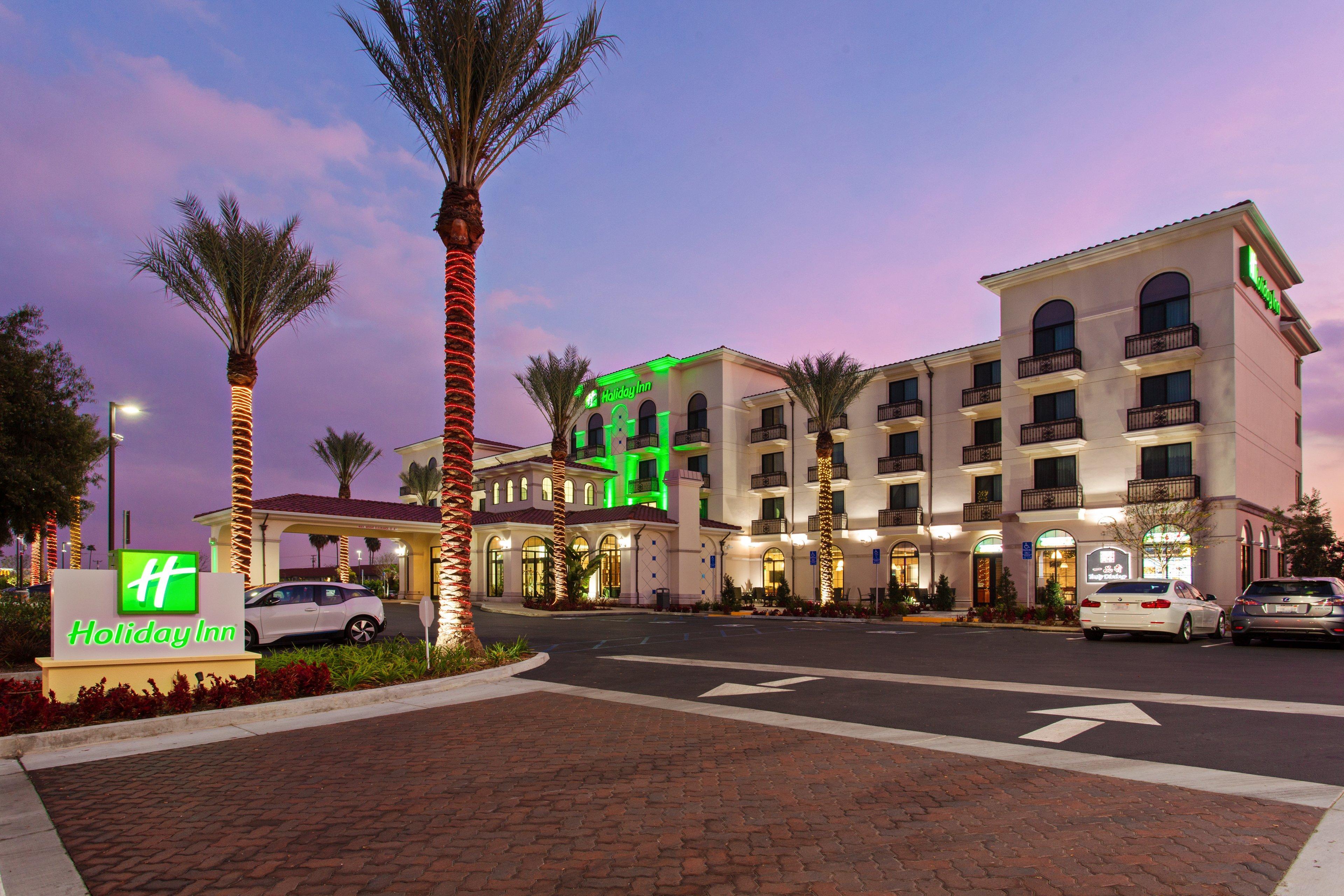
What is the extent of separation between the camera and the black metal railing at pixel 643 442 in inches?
1923

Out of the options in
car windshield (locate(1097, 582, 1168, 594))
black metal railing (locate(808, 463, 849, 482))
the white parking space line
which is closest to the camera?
the white parking space line

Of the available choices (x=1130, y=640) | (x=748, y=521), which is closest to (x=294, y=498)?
(x=748, y=521)

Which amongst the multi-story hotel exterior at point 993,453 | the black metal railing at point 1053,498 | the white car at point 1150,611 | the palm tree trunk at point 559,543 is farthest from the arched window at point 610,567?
the white car at point 1150,611

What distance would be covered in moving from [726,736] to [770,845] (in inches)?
126

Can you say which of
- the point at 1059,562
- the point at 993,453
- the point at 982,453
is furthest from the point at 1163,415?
the point at 982,453

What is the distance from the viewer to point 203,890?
14.0 ft

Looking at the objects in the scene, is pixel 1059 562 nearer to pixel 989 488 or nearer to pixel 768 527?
pixel 989 488

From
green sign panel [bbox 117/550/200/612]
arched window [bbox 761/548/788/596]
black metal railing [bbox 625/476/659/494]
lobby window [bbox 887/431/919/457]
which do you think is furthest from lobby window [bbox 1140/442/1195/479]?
green sign panel [bbox 117/550/200/612]

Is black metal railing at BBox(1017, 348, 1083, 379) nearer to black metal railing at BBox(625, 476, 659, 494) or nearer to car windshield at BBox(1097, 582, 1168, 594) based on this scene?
car windshield at BBox(1097, 582, 1168, 594)

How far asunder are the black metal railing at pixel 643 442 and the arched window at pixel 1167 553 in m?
26.8

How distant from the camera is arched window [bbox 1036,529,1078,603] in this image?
33.1 metres

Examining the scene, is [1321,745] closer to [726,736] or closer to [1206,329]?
[726,736]

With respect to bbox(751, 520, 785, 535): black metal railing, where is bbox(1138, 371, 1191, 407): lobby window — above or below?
above

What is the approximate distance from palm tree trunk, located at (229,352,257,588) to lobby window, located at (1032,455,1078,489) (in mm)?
29325
